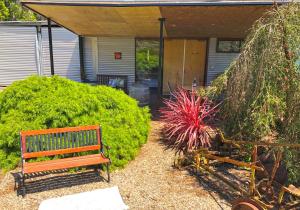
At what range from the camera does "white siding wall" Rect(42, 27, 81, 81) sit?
42.0 ft

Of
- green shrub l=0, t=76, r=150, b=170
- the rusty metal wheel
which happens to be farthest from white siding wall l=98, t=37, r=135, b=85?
the rusty metal wheel

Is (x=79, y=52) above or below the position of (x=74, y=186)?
above

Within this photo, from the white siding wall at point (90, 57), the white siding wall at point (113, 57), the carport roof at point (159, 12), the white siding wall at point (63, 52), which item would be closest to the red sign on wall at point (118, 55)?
the white siding wall at point (113, 57)

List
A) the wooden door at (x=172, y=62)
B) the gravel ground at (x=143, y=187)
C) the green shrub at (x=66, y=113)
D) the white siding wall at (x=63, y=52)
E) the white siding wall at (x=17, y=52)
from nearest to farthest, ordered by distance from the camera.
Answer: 1. the gravel ground at (x=143, y=187)
2. the green shrub at (x=66, y=113)
3. the wooden door at (x=172, y=62)
4. the white siding wall at (x=17, y=52)
5. the white siding wall at (x=63, y=52)

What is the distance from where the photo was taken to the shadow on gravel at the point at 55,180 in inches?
159

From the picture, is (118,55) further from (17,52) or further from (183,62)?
(17,52)

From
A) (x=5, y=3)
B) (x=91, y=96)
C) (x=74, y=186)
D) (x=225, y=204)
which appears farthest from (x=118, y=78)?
(x=5, y=3)

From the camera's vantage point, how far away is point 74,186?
410 centimetres

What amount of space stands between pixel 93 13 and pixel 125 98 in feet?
8.85

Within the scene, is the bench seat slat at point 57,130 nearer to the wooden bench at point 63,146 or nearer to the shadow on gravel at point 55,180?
the wooden bench at point 63,146

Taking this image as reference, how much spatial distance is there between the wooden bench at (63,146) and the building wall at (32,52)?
905cm

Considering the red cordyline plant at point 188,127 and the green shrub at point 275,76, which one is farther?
the red cordyline plant at point 188,127

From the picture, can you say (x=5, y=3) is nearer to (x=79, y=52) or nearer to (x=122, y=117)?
(x=79, y=52)

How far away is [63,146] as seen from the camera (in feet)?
14.3
